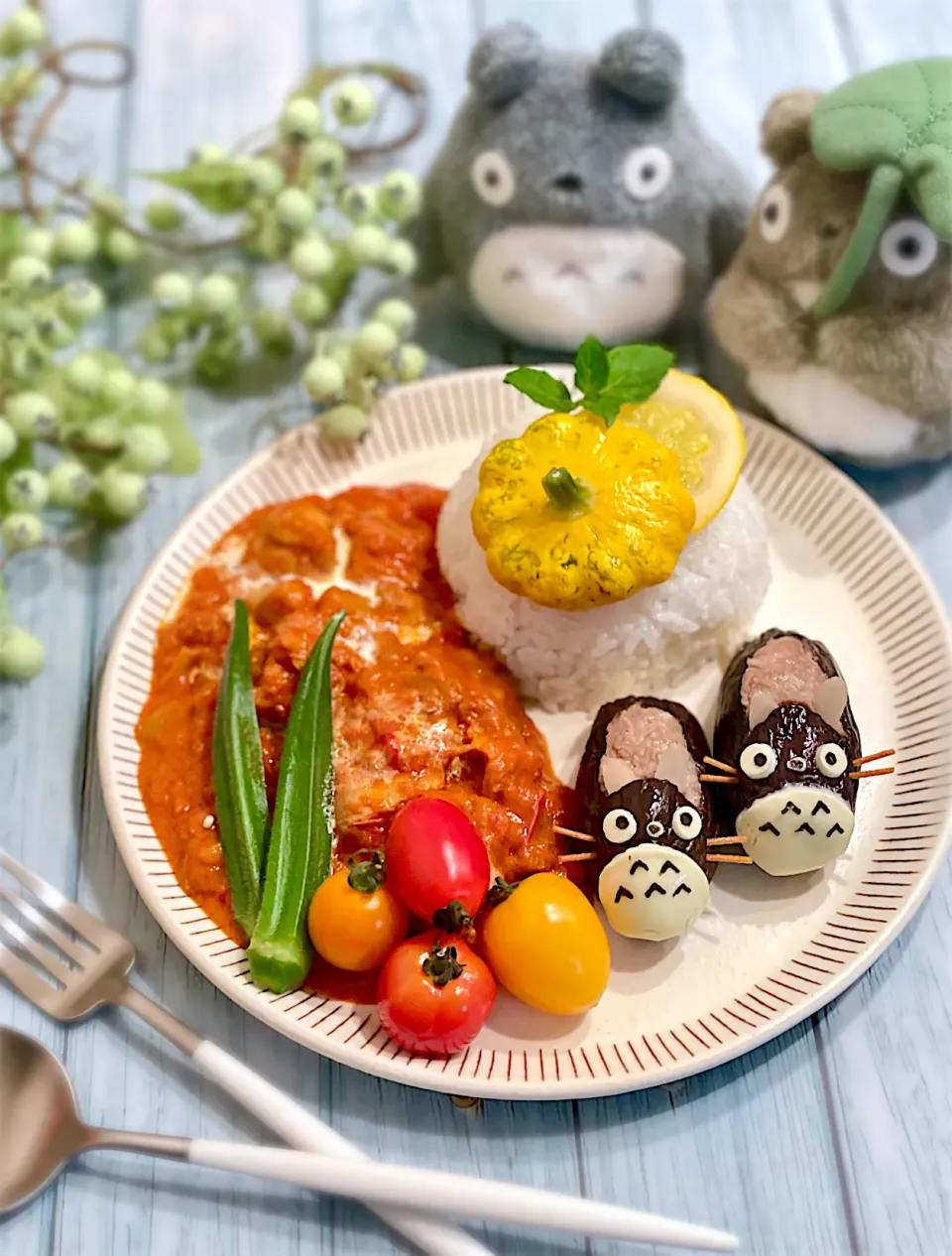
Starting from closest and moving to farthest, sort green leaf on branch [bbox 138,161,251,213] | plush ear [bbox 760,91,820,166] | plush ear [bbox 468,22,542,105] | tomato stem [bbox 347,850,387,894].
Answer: tomato stem [bbox 347,850,387,894] < plush ear [bbox 760,91,820,166] < plush ear [bbox 468,22,542,105] < green leaf on branch [bbox 138,161,251,213]

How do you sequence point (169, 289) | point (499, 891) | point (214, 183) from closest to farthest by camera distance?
point (499, 891) < point (169, 289) < point (214, 183)

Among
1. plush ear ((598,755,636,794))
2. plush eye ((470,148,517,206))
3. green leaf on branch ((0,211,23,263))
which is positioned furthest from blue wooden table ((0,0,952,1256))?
plush eye ((470,148,517,206))

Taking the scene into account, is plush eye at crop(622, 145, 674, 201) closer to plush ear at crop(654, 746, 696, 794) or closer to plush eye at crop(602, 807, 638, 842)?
plush ear at crop(654, 746, 696, 794)

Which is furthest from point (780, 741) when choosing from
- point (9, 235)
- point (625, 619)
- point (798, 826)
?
point (9, 235)

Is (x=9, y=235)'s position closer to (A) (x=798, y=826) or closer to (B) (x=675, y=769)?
(B) (x=675, y=769)

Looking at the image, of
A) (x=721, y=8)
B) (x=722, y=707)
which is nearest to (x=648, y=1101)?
(x=722, y=707)

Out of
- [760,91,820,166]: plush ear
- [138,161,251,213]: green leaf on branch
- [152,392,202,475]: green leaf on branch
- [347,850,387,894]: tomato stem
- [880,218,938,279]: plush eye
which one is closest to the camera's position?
[347,850,387,894]: tomato stem
